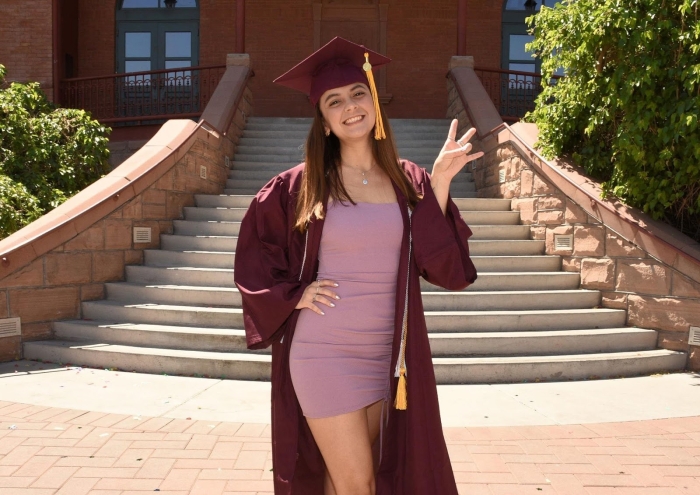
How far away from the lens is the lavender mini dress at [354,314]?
229cm

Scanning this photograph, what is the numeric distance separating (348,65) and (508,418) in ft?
9.64

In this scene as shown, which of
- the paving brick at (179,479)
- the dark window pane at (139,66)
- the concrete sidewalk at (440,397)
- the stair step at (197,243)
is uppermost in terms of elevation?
the dark window pane at (139,66)

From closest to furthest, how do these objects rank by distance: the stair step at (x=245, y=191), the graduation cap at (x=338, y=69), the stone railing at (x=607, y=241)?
the graduation cap at (x=338, y=69), the stone railing at (x=607, y=241), the stair step at (x=245, y=191)

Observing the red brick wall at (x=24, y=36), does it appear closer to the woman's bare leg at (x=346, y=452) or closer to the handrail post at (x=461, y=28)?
the handrail post at (x=461, y=28)

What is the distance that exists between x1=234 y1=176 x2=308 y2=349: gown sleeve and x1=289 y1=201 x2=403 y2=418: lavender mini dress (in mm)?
91

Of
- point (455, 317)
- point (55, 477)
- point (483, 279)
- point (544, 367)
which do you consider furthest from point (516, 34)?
point (55, 477)

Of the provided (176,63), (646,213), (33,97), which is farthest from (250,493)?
(176,63)

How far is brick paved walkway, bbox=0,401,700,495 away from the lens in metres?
3.43

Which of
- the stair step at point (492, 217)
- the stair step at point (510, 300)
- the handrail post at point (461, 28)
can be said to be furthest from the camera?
the handrail post at point (461, 28)

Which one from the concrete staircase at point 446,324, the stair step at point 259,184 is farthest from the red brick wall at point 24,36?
the concrete staircase at point 446,324

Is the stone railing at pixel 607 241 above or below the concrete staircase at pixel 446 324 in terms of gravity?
above

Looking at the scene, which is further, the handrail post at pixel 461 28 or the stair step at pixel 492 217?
the handrail post at pixel 461 28

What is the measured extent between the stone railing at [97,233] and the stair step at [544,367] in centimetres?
357

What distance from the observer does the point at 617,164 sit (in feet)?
20.9
